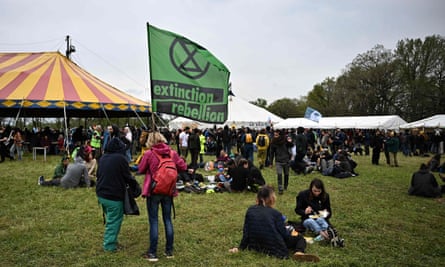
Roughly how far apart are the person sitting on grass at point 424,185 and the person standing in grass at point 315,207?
13.6 ft

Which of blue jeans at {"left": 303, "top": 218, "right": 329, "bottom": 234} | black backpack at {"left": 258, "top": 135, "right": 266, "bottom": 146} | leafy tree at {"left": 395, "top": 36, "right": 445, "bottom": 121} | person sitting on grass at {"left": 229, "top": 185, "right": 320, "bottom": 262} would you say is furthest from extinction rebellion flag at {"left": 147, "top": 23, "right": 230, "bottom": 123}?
leafy tree at {"left": 395, "top": 36, "right": 445, "bottom": 121}

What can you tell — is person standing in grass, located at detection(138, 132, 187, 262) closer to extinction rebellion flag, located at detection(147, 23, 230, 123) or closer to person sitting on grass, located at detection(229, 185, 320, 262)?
extinction rebellion flag, located at detection(147, 23, 230, 123)

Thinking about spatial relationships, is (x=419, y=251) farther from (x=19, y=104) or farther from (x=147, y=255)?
(x=19, y=104)

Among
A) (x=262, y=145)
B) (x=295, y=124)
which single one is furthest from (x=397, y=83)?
(x=262, y=145)

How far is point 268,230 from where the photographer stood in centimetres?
371

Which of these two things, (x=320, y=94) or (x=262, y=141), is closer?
(x=262, y=141)

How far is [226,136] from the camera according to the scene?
1462cm

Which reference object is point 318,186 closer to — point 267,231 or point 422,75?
point 267,231

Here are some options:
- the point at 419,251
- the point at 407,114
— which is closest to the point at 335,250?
the point at 419,251

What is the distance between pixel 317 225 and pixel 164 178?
2.42m

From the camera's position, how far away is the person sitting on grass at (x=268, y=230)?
3.69 metres

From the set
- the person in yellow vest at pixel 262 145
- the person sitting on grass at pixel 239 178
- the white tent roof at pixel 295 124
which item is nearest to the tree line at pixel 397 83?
the white tent roof at pixel 295 124

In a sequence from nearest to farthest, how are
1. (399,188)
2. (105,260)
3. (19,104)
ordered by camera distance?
(105,260), (399,188), (19,104)

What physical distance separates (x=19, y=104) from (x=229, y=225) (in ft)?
35.6
